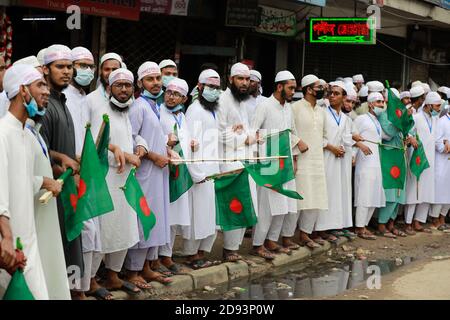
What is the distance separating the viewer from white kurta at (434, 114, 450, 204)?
1133cm

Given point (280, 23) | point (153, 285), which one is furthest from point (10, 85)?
point (280, 23)

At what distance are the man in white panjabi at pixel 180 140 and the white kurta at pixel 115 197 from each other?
0.88 meters

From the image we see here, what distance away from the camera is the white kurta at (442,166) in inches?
446

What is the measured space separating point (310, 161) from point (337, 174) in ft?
2.29

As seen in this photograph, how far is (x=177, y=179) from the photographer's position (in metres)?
7.08

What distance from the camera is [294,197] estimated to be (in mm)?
7996

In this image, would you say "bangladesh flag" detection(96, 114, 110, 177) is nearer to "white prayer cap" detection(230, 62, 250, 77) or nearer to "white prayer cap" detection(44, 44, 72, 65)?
"white prayer cap" detection(44, 44, 72, 65)

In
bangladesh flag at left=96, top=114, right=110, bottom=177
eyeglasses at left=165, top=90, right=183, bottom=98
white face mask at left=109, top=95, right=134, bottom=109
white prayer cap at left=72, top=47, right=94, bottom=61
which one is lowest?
bangladesh flag at left=96, top=114, right=110, bottom=177

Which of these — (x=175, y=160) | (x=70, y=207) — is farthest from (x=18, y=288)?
(x=175, y=160)

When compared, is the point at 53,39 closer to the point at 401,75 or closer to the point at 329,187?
the point at 329,187

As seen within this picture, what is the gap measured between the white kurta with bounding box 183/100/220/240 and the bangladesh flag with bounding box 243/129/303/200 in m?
0.43

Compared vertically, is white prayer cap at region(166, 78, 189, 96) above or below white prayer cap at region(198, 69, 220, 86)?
below

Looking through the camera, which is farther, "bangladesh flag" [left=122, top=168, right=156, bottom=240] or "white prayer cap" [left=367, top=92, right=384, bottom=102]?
"white prayer cap" [left=367, top=92, right=384, bottom=102]

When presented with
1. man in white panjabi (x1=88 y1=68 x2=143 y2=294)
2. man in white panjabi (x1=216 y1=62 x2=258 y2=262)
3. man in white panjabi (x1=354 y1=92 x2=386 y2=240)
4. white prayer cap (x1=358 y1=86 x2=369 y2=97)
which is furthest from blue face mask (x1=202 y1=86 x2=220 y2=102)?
white prayer cap (x1=358 y1=86 x2=369 y2=97)
